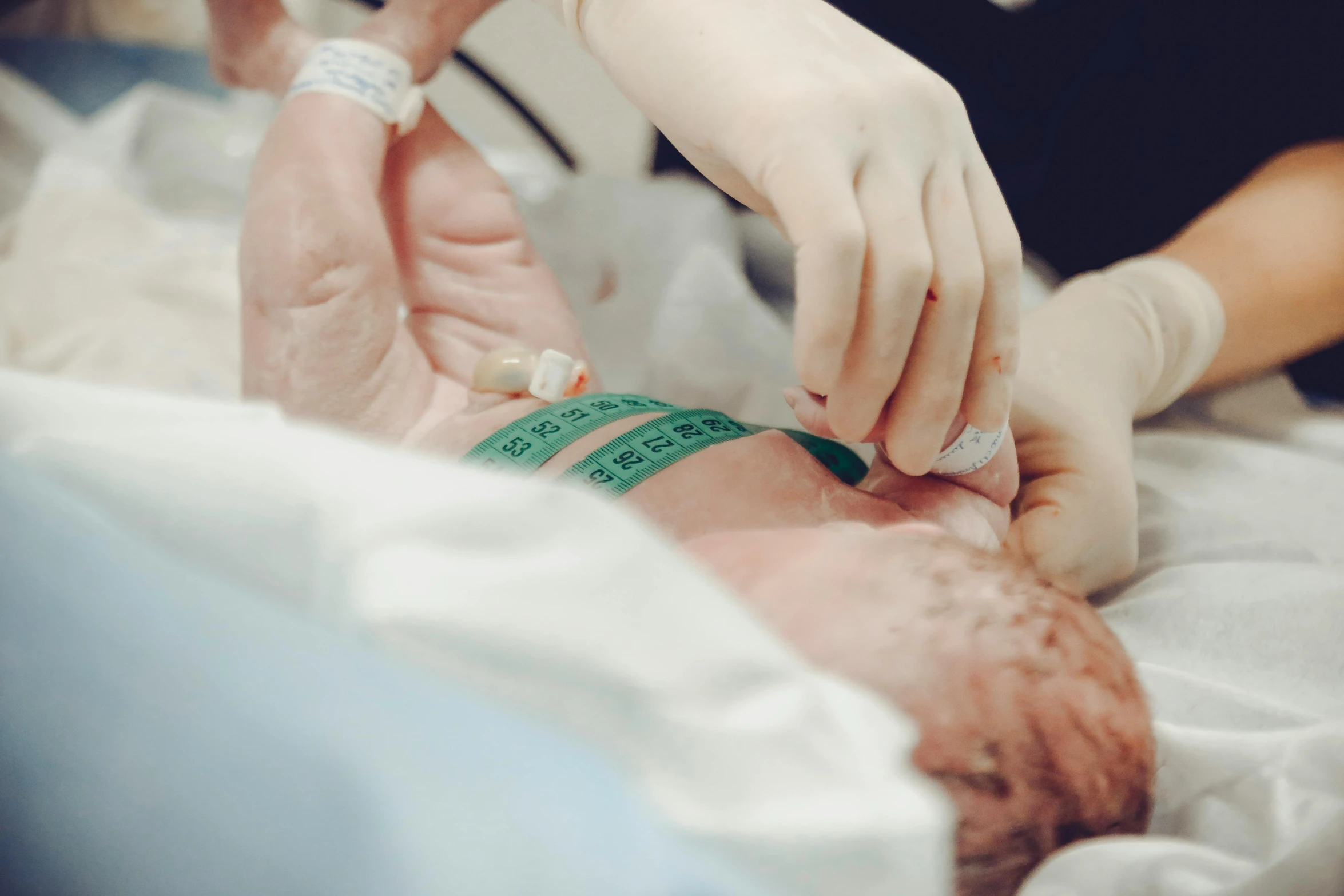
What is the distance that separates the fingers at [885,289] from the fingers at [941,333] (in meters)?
0.01

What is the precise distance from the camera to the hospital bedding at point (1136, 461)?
18.2 inches

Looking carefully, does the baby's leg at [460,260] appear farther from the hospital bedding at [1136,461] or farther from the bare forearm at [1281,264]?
the bare forearm at [1281,264]

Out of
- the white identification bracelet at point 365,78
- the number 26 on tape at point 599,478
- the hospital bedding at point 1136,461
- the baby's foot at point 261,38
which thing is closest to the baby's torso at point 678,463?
the number 26 on tape at point 599,478

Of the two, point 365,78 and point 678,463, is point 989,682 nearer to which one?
point 678,463

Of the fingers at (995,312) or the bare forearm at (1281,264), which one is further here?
the bare forearm at (1281,264)

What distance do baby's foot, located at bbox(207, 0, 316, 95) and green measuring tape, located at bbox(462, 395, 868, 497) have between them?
534 mm

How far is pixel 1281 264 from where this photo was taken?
38.5 inches

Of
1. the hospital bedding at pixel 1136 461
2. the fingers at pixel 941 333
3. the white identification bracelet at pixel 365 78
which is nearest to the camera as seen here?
the hospital bedding at pixel 1136 461

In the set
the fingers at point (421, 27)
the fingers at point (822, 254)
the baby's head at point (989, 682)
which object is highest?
the fingers at point (822, 254)

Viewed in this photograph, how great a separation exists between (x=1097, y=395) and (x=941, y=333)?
1.13 ft

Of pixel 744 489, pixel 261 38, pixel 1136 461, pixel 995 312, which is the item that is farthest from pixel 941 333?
pixel 261 38

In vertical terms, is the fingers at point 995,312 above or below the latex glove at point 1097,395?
above

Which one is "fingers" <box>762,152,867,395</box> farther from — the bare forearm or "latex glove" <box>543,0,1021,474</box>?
the bare forearm

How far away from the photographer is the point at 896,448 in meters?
0.64
